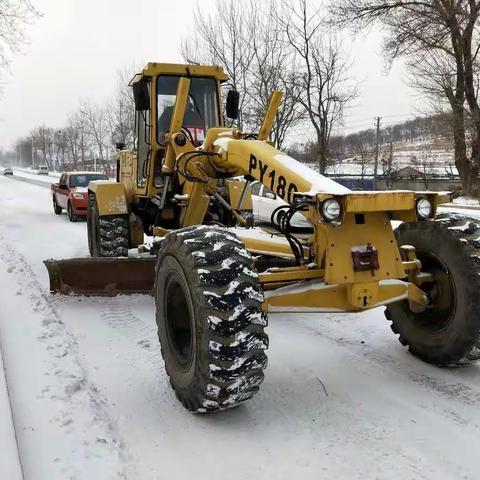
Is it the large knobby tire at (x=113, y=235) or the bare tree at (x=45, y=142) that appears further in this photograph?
the bare tree at (x=45, y=142)

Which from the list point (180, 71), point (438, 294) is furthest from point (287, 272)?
point (180, 71)

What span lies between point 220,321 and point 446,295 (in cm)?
202

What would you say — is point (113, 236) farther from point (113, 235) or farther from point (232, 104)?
point (232, 104)

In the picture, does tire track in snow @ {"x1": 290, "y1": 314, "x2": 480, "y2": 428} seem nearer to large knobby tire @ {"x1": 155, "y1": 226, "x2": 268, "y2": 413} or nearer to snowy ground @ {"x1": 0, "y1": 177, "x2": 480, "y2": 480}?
snowy ground @ {"x1": 0, "y1": 177, "x2": 480, "y2": 480}

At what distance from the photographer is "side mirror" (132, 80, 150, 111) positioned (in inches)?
264

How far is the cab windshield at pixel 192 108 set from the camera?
721 centimetres

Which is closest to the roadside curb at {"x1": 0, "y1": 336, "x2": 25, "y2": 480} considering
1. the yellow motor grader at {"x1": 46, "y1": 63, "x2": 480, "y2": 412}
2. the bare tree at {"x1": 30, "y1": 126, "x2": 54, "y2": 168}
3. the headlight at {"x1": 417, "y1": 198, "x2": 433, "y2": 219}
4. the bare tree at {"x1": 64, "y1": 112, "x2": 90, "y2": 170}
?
the yellow motor grader at {"x1": 46, "y1": 63, "x2": 480, "y2": 412}

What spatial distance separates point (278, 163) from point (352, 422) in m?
1.93

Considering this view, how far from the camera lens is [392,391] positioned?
412cm

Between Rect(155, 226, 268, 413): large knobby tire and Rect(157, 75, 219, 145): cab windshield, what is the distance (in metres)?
3.65

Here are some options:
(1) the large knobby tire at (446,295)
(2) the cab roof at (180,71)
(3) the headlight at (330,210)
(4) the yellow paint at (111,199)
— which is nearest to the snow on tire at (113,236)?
(4) the yellow paint at (111,199)

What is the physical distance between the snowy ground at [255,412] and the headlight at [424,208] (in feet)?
4.18

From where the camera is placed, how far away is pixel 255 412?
150 inches

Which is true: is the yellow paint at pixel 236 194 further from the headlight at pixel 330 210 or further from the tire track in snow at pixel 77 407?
the headlight at pixel 330 210
